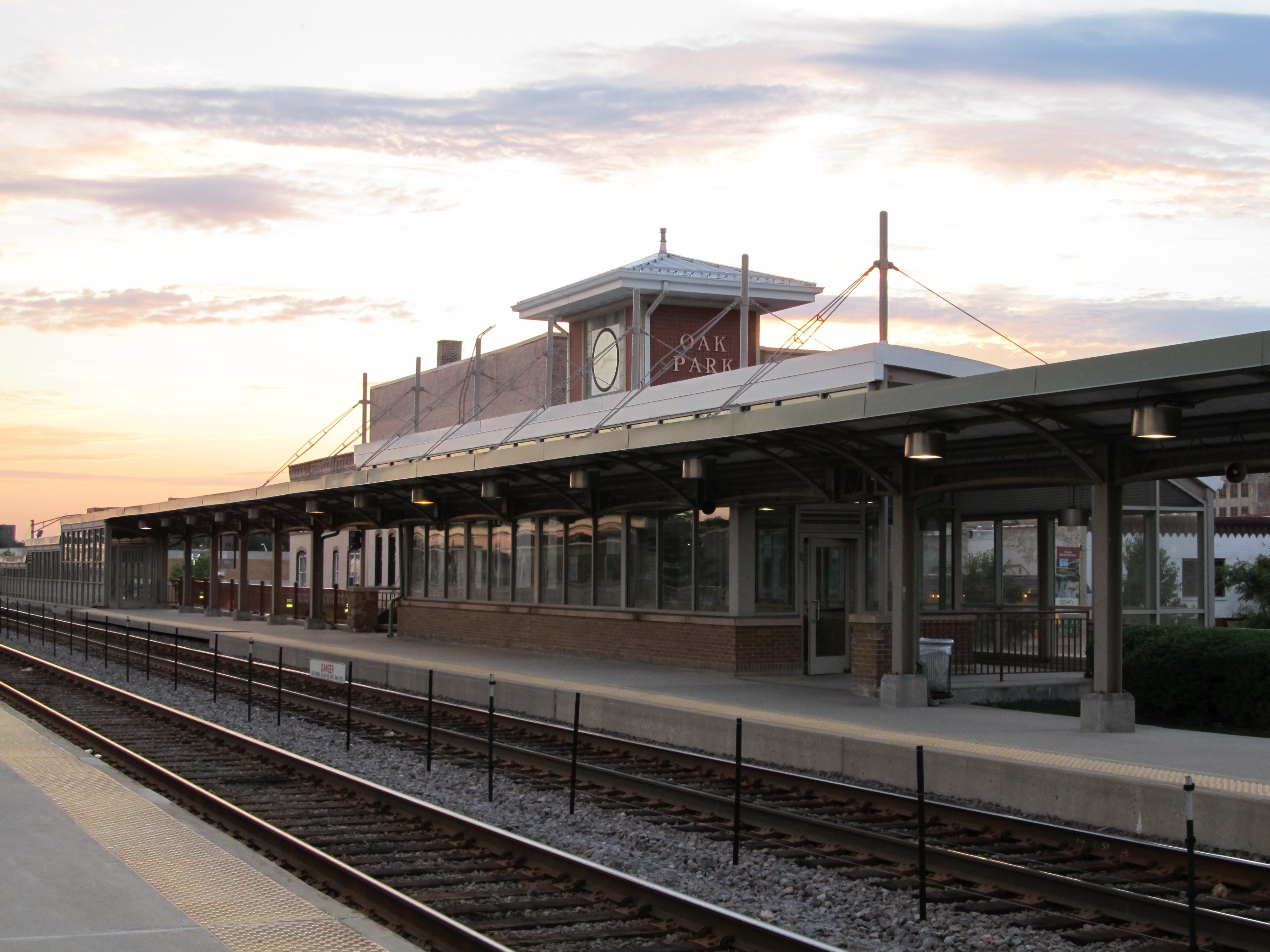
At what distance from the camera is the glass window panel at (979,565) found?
75.9 feet

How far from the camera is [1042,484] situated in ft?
47.3

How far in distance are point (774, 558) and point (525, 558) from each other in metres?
7.34

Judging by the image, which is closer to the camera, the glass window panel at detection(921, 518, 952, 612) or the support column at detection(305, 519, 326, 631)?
the glass window panel at detection(921, 518, 952, 612)

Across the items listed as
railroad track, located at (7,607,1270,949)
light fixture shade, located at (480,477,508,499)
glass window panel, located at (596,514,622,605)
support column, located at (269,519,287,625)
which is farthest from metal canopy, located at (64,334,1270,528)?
support column, located at (269,519,287,625)

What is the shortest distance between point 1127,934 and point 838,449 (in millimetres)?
8599

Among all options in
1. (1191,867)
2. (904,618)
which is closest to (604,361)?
(904,618)

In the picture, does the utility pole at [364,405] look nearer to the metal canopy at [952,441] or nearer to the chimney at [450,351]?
the chimney at [450,351]

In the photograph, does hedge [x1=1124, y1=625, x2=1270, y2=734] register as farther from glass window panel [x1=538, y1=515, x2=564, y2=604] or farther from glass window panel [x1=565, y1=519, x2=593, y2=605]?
glass window panel [x1=538, y1=515, x2=564, y2=604]

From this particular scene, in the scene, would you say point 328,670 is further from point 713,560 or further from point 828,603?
point 828,603

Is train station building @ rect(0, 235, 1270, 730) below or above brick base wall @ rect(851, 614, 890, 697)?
above

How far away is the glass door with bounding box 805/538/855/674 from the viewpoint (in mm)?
20375

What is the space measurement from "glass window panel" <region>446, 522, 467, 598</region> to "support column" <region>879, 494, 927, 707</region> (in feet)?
45.8

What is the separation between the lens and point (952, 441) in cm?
1548

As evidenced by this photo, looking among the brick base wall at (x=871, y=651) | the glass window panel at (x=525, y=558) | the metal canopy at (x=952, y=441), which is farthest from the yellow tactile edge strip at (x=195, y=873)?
the glass window panel at (x=525, y=558)
